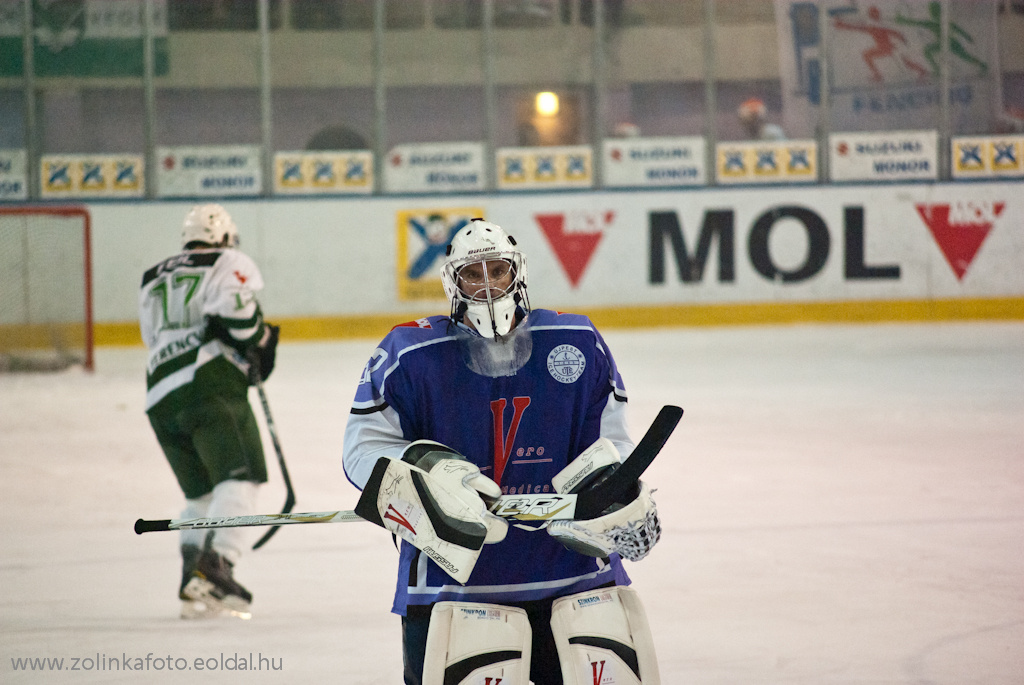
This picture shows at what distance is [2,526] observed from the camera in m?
4.24

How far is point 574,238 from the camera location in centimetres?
1088

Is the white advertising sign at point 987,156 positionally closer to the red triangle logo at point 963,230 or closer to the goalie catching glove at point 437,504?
the red triangle logo at point 963,230

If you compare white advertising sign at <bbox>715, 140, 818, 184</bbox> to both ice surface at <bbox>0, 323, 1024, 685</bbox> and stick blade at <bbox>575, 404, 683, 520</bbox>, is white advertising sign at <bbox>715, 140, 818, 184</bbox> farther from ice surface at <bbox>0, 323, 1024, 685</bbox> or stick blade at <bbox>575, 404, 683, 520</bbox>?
stick blade at <bbox>575, 404, 683, 520</bbox>

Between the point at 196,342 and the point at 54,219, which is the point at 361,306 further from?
the point at 196,342

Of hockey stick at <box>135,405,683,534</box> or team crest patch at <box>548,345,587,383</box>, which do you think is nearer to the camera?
hockey stick at <box>135,405,683,534</box>

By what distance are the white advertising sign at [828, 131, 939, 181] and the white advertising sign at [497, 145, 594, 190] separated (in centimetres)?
229

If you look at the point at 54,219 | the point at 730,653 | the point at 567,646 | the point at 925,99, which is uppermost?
the point at 925,99

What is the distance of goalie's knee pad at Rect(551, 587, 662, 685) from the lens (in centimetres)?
177

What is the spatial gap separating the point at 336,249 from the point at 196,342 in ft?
24.0

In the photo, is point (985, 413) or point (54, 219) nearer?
point (985, 413)

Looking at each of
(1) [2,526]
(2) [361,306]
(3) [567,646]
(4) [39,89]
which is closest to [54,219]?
(4) [39,89]

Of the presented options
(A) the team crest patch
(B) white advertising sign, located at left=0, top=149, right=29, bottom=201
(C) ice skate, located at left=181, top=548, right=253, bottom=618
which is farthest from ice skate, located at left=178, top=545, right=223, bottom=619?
(B) white advertising sign, located at left=0, top=149, right=29, bottom=201

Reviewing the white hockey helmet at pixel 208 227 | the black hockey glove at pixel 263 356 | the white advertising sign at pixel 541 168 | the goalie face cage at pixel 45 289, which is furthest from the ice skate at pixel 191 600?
the white advertising sign at pixel 541 168

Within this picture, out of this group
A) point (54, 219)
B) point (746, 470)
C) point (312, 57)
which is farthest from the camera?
point (312, 57)
